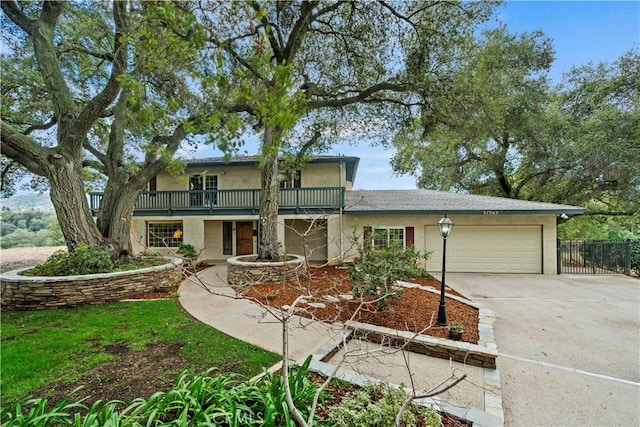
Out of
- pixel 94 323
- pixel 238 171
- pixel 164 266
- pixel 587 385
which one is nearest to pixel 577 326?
pixel 587 385

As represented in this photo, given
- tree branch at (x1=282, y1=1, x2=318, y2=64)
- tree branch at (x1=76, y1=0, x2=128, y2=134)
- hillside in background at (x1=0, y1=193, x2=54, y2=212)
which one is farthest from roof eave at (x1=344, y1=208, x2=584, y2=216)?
hillside in background at (x1=0, y1=193, x2=54, y2=212)

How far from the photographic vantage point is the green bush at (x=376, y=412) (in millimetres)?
2471

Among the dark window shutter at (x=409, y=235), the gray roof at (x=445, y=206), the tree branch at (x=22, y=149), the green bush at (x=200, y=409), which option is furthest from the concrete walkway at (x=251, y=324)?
the dark window shutter at (x=409, y=235)

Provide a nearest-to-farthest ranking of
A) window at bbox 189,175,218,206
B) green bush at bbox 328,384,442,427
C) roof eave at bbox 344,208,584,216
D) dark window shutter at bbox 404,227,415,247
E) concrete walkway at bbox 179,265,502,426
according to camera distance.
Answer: green bush at bbox 328,384,442,427, concrete walkway at bbox 179,265,502,426, roof eave at bbox 344,208,584,216, dark window shutter at bbox 404,227,415,247, window at bbox 189,175,218,206

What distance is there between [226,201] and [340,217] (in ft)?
18.4

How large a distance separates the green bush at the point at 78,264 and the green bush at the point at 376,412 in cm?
822

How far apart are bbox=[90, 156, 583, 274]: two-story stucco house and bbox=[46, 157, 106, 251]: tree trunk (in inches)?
133

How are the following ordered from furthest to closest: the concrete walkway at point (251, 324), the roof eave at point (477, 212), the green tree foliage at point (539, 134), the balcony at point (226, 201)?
1. the balcony at point (226, 201)
2. the green tree foliage at point (539, 134)
3. the roof eave at point (477, 212)
4. the concrete walkway at point (251, 324)

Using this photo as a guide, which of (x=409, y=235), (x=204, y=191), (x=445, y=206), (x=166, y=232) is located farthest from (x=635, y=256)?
(x=166, y=232)

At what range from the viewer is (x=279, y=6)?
864cm

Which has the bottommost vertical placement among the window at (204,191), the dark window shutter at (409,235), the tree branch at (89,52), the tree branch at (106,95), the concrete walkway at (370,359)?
the concrete walkway at (370,359)

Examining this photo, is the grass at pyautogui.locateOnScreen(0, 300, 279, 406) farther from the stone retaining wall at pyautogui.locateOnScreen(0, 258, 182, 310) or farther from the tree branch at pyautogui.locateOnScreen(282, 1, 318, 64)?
the tree branch at pyautogui.locateOnScreen(282, 1, 318, 64)

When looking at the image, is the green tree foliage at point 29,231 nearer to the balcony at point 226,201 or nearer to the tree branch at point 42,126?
the tree branch at point 42,126

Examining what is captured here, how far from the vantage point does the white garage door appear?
11.6 m
